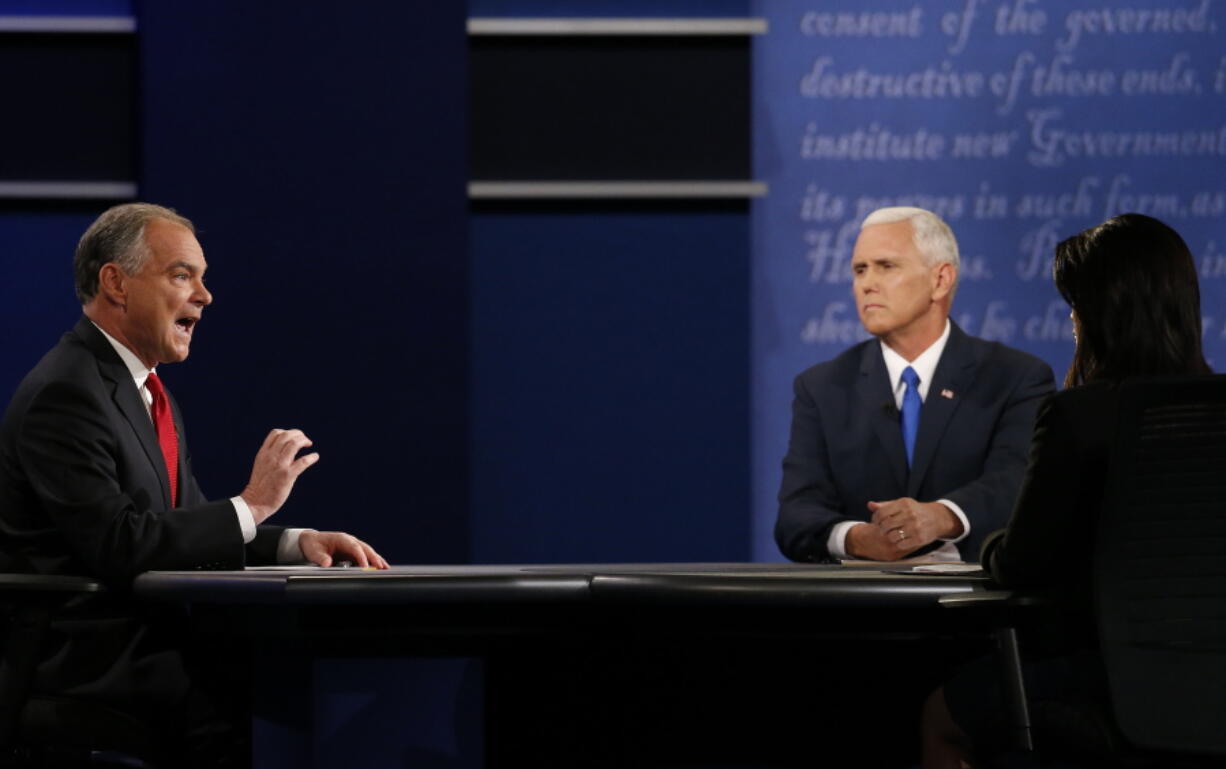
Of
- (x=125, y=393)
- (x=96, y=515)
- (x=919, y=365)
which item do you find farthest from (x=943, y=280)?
(x=96, y=515)

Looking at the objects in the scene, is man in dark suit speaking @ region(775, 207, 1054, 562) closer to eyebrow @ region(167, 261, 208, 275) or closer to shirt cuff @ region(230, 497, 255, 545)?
shirt cuff @ region(230, 497, 255, 545)

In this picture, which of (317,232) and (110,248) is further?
(317,232)

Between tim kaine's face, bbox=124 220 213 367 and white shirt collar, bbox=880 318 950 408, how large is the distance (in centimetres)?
176

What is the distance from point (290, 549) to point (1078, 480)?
63.4 inches

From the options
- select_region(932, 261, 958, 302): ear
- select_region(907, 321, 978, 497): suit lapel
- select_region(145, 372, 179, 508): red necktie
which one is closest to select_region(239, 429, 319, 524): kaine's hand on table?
select_region(145, 372, 179, 508): red necktie

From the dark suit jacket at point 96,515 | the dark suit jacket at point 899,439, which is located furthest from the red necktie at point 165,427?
the dark suit jacket at point 899,439

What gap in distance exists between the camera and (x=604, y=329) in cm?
452

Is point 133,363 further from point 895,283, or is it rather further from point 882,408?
point 895,283

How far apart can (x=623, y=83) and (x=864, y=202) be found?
32.9 inches

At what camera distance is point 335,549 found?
2982mm

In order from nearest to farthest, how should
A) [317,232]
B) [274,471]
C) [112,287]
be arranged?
1. [274,471]
2. [112,287]
3. [317,232]

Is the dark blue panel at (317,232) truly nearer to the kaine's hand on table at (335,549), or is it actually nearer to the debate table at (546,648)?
the kaine's hand on table at (335,549)

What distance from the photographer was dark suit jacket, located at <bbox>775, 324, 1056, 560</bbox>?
3.65 metres

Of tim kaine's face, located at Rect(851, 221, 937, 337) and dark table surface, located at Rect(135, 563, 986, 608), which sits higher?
tim kaine's face, located at Rect(851, 221, 937, 337)
